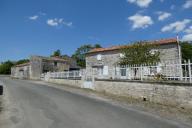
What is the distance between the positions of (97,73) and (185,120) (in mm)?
12314

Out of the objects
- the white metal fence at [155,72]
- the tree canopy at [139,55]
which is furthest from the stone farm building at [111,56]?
the tree canopy at [139,55]

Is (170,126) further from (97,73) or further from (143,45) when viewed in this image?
(143,45)

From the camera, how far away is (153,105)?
10.6 metres

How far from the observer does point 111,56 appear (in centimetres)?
3444

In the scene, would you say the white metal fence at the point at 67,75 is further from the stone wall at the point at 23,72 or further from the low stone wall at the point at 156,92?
the stone wall at the point at 23,72

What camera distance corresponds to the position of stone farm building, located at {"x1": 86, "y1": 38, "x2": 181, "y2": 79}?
17898 mm

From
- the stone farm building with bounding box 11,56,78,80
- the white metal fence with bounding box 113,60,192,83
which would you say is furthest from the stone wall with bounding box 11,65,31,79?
the white metal fence with bounding box 113,60,192,83

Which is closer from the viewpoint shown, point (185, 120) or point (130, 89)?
point (185, 120)

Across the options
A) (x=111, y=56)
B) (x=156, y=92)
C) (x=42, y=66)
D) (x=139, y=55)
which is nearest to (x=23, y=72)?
(x=42, y=66)

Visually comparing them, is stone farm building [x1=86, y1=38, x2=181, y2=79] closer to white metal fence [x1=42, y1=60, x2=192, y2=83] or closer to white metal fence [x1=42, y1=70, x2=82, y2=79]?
white metal fence [x1=42, y1=60, x2=192, y2=83]

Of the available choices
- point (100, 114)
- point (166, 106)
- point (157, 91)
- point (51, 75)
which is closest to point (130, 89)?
point (157, 91)

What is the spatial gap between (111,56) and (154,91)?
23.3m

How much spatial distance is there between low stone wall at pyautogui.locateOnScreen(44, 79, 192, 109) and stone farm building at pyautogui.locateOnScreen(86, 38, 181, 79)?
131 centimetres

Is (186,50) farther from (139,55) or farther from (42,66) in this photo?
(139,55)
